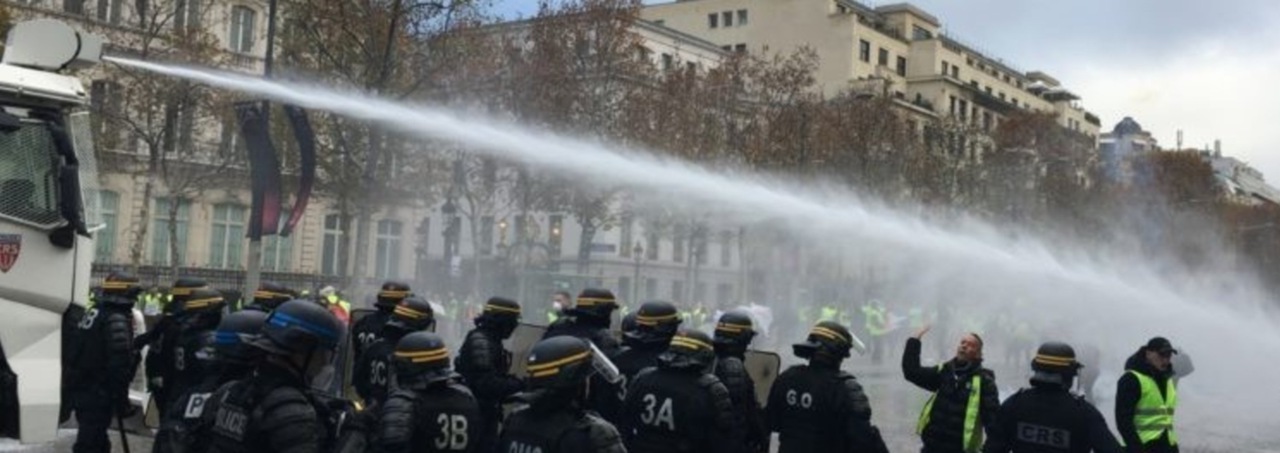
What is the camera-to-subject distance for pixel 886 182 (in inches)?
1688

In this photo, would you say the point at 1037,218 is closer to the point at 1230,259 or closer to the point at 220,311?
the point at 1230,259

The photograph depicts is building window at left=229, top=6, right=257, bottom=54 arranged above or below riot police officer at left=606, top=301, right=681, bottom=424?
above

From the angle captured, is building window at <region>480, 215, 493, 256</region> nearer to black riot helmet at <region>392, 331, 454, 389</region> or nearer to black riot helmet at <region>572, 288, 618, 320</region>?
black riot helmet at <region>572, 288, 618, 320</region>

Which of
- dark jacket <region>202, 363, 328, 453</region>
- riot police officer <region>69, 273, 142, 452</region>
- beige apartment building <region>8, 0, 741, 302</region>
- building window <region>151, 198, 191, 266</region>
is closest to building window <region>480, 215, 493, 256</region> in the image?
beige apartment building <region>8, 0, 741, 302</region>

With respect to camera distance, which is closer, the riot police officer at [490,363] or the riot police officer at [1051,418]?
the riot police officer at [1051,418]

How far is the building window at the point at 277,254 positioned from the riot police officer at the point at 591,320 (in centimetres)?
3772

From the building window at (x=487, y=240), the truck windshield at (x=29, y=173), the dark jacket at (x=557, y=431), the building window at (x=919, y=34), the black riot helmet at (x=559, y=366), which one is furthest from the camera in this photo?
the building window at (x=919, y=34)

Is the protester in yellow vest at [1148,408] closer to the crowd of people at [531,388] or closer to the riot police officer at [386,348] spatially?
the crowd of people at [531,388]

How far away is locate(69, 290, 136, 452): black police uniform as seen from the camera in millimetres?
8555

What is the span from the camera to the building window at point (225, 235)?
4356cm

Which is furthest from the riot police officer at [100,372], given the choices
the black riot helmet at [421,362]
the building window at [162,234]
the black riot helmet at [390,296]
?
the building window at [162,234]

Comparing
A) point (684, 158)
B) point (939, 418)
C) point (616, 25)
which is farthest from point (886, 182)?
point (939, 418)

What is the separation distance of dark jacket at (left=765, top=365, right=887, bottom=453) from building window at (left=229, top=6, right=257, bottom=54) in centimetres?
3830

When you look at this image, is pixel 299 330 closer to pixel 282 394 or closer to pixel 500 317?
pixel 282 394
